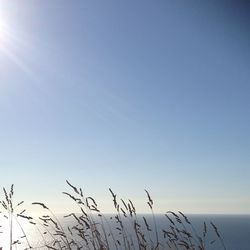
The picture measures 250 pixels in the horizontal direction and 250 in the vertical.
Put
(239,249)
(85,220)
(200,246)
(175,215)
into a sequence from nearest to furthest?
(200,246) < (175,215) < (85,220) < (239,249)

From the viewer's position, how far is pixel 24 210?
4.26 meters

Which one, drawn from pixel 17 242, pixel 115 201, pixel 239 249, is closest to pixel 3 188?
pixel 17 242

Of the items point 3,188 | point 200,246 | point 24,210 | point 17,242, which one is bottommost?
point 200,246

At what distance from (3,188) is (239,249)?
168 m

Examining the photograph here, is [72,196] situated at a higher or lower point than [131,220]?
higher

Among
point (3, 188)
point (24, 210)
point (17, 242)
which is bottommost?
point (17, 242)

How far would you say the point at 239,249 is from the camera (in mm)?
158000

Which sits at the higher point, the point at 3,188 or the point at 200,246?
the point at 3,188

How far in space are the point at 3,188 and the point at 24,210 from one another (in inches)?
18.3

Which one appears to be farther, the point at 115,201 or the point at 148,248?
the point at 148,248

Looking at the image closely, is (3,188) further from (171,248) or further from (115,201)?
(171,248)

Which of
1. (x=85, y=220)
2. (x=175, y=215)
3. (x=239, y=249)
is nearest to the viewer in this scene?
(x=175, y=215)

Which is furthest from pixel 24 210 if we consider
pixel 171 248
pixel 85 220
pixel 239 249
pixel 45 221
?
pixel 239 249

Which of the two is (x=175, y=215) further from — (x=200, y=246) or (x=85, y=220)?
(x=85, y=220)
